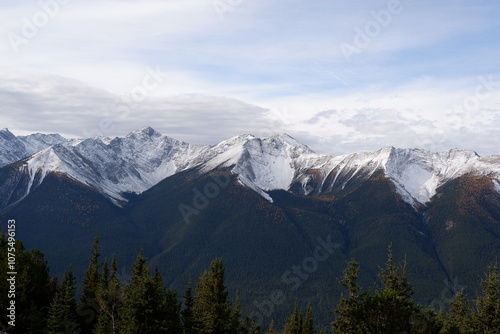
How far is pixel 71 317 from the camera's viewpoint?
8219 cm

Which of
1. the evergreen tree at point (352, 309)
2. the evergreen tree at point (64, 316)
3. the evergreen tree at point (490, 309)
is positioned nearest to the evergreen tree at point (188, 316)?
the evergreen tree at point (64, 316)

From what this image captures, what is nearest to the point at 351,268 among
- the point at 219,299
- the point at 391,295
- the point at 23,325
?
the point at 391,295

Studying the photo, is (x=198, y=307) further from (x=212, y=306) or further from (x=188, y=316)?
(x=188, y=316)

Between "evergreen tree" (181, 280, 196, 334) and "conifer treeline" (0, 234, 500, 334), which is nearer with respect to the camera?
"conifer treeline" (0, 234, 500, 334)

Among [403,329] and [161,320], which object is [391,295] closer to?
[403,329]

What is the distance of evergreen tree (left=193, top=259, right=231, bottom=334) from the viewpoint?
70562 millimetres

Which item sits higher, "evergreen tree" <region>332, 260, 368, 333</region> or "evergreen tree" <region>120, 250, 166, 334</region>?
"evergreen tree" <region>120, 250, 166, 334</region>

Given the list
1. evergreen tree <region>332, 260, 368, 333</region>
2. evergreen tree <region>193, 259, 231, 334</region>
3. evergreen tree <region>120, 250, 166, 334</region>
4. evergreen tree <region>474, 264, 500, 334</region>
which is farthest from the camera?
evergreen tree <region>474, 264, 500, 334</region>

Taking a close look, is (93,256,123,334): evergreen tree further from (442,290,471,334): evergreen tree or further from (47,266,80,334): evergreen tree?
(442,290,471,334): evergreen tree

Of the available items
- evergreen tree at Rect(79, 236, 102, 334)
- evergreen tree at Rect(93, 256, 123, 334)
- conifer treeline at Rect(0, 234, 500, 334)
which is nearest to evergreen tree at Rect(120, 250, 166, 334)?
conifer treeline at Rect(0, 234, 500, 334)

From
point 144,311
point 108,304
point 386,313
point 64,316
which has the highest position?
point 144,311

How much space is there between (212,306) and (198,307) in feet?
9.12

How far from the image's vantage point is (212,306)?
71188 millimetres

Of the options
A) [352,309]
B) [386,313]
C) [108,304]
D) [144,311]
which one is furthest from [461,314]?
[108,304]
